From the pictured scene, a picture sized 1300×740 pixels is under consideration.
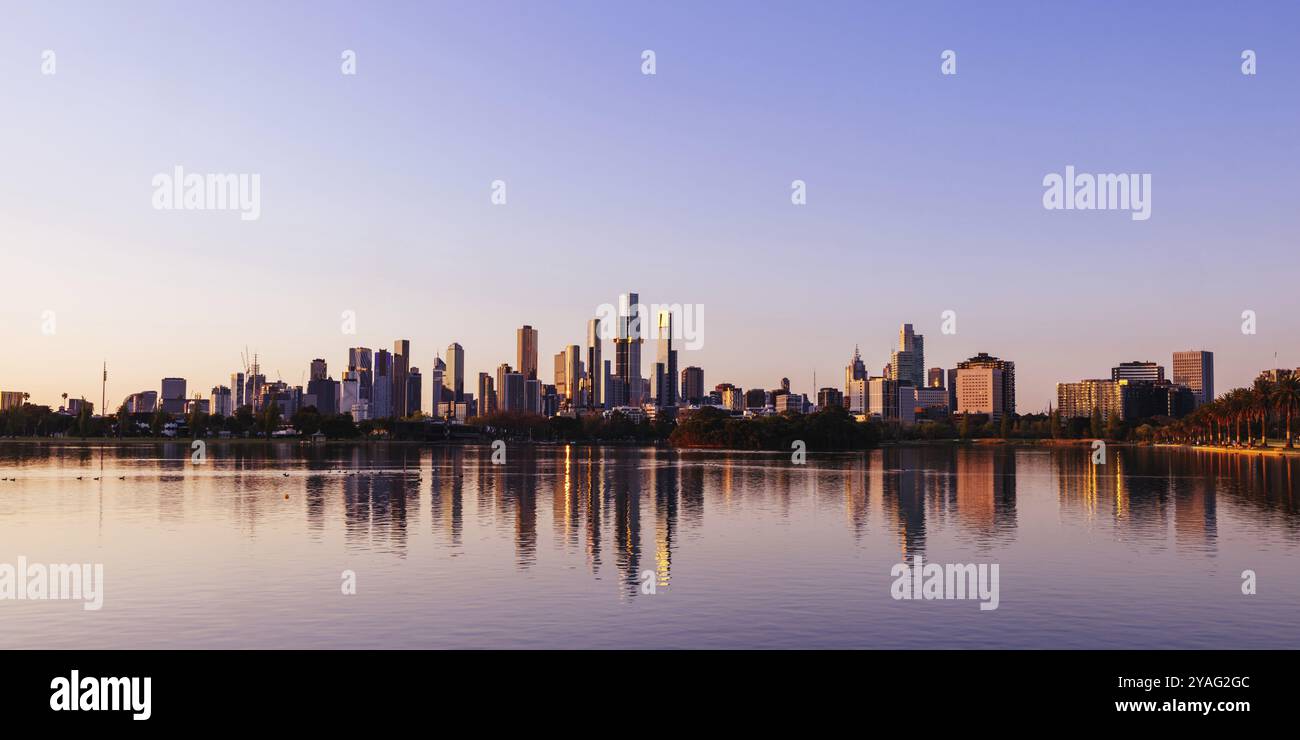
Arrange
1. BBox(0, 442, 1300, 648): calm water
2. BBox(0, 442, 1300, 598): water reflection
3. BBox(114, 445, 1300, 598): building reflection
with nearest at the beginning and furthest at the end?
BBox(0, 442, 1300, 648): calm water, BBox(114, 445, 1300, 598): building reflection, BBox(0, 442, 1300, 598): water reflection

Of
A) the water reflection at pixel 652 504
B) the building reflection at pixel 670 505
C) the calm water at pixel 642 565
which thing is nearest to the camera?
the calm water at pixel 642 565

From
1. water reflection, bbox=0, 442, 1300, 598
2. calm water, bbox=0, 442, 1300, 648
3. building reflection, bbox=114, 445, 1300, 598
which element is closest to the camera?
calm water, bbox=0, 442, 1300, 648

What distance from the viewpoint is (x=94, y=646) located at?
32000mm

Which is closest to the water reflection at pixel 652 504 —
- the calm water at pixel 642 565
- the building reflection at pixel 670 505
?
the building reflection at pixel 670 505

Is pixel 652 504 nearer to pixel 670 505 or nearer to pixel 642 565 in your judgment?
pixel 670 505

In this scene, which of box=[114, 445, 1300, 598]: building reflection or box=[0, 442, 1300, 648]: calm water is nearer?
box=[0, 442, 1300, 648]: calm water

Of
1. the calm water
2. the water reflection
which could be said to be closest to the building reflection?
the water reflection

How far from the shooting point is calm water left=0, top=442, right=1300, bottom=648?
3431 cm

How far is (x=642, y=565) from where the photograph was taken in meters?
48.7

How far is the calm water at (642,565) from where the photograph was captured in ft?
113

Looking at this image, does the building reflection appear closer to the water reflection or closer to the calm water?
the water reflection

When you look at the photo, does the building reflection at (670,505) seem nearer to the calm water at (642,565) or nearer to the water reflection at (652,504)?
the water reflection at (652,504)

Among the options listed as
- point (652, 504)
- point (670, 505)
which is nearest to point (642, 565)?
point (670, 505)

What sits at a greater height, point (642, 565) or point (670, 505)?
point (642, 565)
